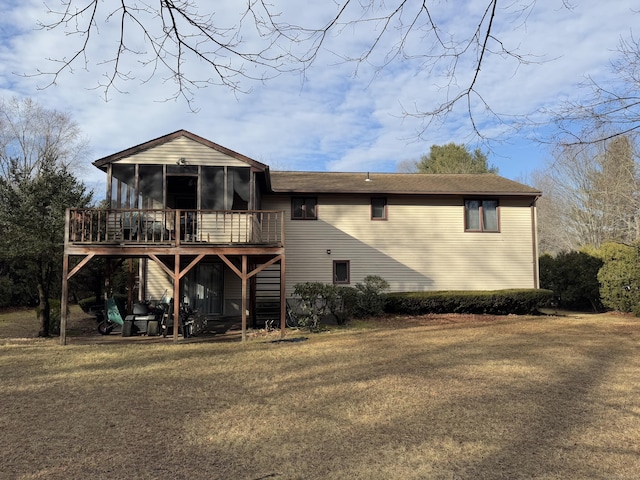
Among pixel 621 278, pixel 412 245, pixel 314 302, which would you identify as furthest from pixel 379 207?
pixel 621 278

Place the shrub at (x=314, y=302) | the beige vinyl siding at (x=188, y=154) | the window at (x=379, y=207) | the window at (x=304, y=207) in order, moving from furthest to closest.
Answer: the window at (x=379, y=207)
the window at (x=304, y=207)
the shrub at (x=314, y=302)
the beige vinyl siding at (x=188, y=154)

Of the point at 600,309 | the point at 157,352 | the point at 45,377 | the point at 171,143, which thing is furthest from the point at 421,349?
the point at 600,309

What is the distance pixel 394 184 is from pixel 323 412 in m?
13.2

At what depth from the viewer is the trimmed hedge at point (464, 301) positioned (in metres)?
15.6

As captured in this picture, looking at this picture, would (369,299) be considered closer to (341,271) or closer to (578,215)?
(341,271)

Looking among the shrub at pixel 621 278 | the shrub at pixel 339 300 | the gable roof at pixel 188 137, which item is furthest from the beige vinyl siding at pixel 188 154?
the shrub at pixel 621 278

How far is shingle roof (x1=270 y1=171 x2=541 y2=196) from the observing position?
54.2 feet

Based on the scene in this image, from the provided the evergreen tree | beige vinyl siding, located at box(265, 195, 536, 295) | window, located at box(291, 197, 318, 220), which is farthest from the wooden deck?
the evergreen tree

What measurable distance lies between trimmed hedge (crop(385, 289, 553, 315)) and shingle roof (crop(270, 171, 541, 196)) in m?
3.75

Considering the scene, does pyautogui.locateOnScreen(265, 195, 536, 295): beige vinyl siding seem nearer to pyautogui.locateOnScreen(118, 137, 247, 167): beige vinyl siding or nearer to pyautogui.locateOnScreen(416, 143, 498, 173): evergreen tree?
pyautogui.locateOnScreen(118, 137, 247, 167): beige vinyl siding

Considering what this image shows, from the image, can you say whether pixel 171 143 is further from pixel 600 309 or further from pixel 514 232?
pixel 600 309

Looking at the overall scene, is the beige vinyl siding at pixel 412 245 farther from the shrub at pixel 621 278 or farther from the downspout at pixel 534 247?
the shrub at pixel 621 278

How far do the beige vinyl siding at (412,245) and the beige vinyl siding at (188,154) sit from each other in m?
4.06

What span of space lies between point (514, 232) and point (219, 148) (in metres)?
11.5
